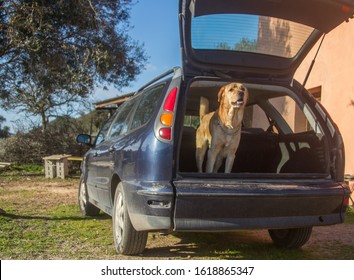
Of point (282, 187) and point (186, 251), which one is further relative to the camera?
point (186, 251)

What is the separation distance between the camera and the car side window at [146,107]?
12.9 feet

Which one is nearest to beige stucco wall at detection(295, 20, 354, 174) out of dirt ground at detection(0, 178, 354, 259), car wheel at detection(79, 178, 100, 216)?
dirt ground at detection(0, 178, 354, 259)

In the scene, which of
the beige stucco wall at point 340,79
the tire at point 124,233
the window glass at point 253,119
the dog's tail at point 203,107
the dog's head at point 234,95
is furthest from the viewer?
the beige stucco wall at point 340,79

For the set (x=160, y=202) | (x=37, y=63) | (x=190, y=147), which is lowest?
(x=160, y=202)

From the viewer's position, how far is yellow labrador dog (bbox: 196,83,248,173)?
4.36 metres

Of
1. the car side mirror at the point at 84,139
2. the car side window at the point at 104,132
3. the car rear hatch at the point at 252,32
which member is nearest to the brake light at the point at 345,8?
the car rear hatch at the point at 252,32

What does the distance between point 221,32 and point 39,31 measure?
28.0 ft

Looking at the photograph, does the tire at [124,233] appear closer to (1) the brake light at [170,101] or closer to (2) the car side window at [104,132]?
(1) the brake light at [170,101]

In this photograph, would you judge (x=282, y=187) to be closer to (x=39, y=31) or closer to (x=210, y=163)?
(x=210, y=163)

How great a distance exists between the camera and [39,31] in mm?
11133

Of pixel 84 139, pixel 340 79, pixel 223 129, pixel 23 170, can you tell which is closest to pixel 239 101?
pixel 223 129

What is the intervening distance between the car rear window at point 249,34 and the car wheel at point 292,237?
78.3 inches

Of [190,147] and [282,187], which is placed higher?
[190,147]

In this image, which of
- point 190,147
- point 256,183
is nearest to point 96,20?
point 190,147
